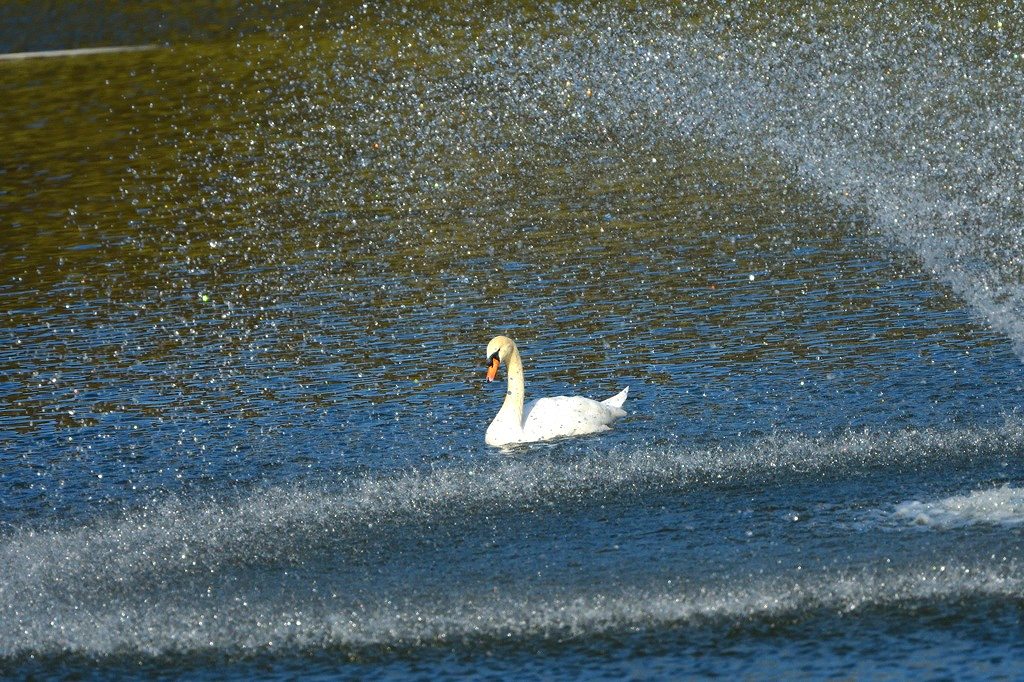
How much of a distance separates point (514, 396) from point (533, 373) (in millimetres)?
1898

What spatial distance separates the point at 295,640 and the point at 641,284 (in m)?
9.14

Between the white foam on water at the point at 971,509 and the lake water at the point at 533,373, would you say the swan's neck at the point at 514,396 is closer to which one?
the lake water at the point at 533,373

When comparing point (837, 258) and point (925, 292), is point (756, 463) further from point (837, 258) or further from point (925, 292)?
point (837, 258)

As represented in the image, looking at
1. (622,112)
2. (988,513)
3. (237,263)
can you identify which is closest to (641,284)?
(237,263)

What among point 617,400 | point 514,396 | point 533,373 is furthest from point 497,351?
point 533,373

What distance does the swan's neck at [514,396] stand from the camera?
525 inches

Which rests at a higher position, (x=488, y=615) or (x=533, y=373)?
(x=533, y=373)

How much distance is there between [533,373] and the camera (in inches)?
603

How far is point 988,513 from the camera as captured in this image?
1077 cm

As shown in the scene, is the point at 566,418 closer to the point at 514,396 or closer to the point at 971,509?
the point at 514,396

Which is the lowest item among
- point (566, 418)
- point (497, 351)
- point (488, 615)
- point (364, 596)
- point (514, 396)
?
point (488, 615)

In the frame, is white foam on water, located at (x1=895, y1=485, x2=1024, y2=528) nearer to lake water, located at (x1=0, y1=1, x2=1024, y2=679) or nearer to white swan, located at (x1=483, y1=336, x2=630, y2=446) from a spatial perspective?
lake water, located at (x1=0, y1=1, x2=1024, y2=679)

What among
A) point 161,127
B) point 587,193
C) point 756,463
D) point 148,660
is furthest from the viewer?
point 161,127

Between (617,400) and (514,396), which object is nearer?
(514,396)
